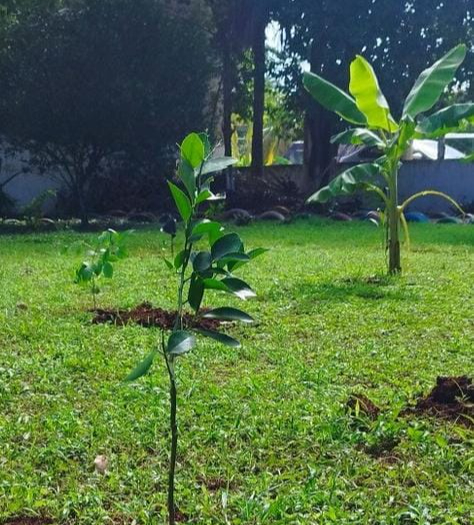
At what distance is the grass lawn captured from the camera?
2.75 meters

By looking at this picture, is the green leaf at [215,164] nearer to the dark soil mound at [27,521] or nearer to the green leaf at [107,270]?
the dark soil mound at [27,521]

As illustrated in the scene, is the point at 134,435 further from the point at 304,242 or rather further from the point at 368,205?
the point at 368,205

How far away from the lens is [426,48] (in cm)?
2030

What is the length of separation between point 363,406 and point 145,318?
2.55m

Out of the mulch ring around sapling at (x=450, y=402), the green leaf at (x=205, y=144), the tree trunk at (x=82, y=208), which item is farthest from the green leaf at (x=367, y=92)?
the tree trunk at (x=82, y=208)

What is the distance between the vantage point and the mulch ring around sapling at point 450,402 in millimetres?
3466

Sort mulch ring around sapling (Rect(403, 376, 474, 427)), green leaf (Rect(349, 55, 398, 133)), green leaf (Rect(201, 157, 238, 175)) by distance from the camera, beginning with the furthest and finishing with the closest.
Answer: green leaf (Rect(349, 55, 398, 133)), mulch ring around sapling (Rect(403, 376, 474, 427)), green leaf (Rect(201, 157, 238, 175))

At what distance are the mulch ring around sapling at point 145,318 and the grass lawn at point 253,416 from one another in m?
0.16

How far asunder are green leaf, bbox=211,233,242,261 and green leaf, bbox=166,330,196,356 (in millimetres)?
219

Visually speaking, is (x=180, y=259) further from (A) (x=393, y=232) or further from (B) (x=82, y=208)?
(B) (x=82, y=208)

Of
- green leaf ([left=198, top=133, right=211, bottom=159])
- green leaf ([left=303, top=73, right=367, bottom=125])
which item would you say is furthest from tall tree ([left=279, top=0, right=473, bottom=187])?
green leaf ([left=198, top=133, right=211, bottom=159])

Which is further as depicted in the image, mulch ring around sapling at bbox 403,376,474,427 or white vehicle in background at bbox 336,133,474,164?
white vehicle in background at bbox 336,133,474,164

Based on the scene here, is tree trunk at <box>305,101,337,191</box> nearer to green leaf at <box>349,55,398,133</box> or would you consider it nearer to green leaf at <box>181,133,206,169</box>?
green leaf at <box>349,55,398,133</box>

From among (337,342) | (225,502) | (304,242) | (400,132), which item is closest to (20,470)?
(225,502)
